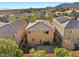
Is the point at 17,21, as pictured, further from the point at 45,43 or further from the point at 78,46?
the point at 78,46

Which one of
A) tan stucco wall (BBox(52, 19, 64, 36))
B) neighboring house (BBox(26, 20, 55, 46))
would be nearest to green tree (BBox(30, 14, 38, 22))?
neighboring house (BBox(26, 20, 55, 46))

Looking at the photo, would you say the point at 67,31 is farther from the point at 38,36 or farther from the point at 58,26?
the point at 38,36

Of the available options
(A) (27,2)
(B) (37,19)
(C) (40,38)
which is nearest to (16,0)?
(A) (27,2)

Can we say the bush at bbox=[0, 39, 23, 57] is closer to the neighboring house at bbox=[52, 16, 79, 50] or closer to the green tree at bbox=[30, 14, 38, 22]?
the green tree at bbox=[30, 14, 38, 22]

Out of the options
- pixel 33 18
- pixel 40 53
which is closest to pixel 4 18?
pixel 33 18

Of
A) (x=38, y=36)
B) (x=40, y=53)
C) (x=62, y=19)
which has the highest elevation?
(x=62, y=19)

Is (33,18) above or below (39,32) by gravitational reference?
above

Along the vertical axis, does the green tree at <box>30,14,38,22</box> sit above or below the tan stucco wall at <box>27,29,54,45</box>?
above
